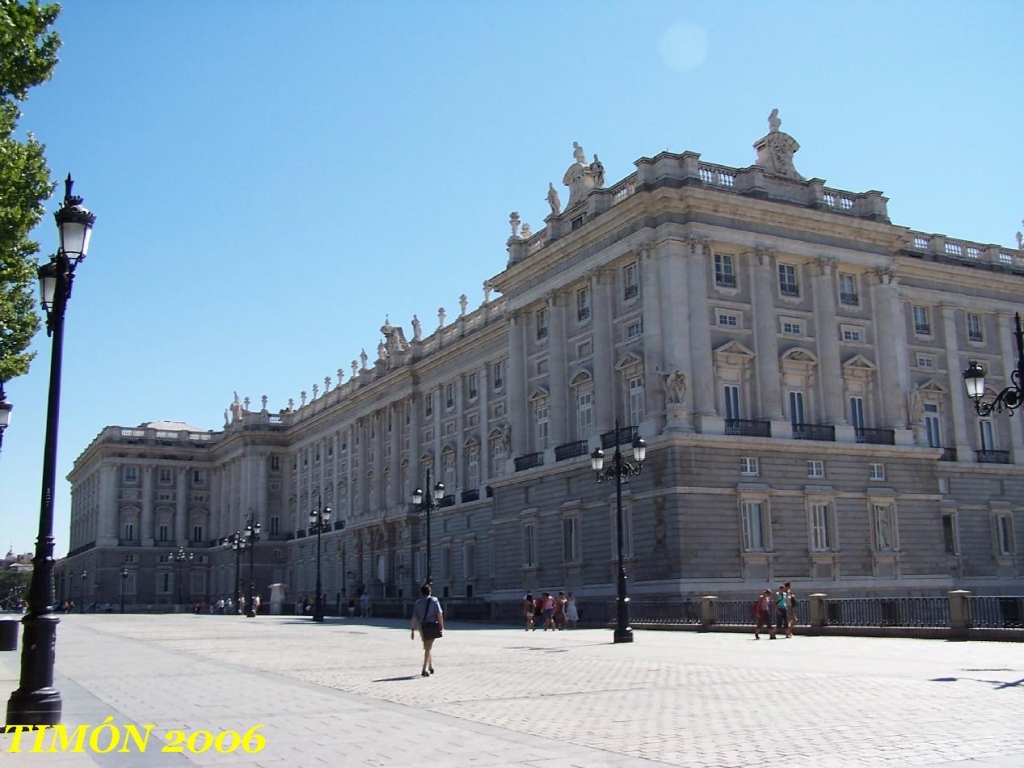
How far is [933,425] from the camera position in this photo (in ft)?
181

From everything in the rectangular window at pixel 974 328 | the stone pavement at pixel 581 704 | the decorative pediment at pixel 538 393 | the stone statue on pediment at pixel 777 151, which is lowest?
the stone pavement at pixel 581 704

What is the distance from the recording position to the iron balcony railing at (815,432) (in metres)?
46.8

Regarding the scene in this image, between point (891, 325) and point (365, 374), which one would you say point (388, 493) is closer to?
point (365, 374)

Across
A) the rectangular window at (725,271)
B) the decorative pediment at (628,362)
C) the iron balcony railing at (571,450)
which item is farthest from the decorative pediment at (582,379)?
the rectangular window at (725,271)

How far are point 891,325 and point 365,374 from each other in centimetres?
4943

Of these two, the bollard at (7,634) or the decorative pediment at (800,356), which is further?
the decorative pediment at (800,356)

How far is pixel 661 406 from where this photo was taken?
147 feet

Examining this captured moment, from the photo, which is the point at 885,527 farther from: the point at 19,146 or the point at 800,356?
the point at 19,146

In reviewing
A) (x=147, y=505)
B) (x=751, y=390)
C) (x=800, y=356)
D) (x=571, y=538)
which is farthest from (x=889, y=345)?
(x=147, y=505)

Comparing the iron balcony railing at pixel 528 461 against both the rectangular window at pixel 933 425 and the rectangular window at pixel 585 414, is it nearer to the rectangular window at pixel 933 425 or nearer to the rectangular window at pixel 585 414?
the rectangular window at pixel 585 414

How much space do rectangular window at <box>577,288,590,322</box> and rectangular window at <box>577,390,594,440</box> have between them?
3.77 metres

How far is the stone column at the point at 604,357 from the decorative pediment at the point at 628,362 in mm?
768

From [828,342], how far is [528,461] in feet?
51.2

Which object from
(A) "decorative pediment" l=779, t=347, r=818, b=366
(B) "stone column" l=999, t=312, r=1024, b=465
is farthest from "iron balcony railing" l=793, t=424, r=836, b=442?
(B) "stone column" l=999, t=312, r=1024, b=465
